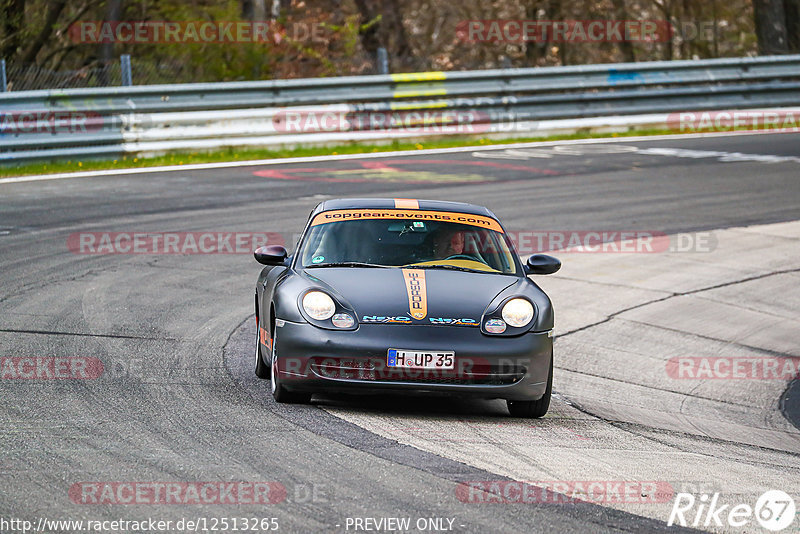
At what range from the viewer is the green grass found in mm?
18672

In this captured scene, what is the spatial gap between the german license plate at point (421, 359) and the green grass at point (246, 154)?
12837mm

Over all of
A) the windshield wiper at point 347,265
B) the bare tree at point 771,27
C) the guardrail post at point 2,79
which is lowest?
the windshield wiper at point 347,265

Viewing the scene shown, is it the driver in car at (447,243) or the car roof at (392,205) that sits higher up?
the car roof at (392,205)

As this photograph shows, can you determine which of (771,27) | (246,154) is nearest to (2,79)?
(246,154)

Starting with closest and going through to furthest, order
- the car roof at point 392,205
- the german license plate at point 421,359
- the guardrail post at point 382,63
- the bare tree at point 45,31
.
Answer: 1. the german license plate at point 421,359
2. the car roof at point 392,205
3. the guardrail post at point 382,63
4. the bare tree at point 45,31

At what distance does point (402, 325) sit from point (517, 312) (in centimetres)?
77

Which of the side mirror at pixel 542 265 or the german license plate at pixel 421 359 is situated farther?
the side mirror at pixel 542 265

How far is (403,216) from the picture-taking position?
8.23 meters

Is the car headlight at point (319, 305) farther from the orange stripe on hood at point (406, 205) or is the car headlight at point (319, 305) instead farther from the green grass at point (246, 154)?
the green grass at point (246, 154)

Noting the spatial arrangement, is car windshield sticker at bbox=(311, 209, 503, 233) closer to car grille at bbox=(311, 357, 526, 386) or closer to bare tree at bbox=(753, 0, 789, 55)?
car grille at bbox=(311, 357, 526, 386)

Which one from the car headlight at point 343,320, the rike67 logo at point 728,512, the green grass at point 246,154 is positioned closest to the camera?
the rike67 logo at point 728,512

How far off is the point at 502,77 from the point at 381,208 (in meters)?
15.4

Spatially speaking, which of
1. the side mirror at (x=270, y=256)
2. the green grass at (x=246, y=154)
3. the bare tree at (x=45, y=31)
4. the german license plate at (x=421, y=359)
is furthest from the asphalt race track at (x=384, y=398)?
the bare tree at (x=45, y=31)

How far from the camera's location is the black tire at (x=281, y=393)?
705 centimetres
